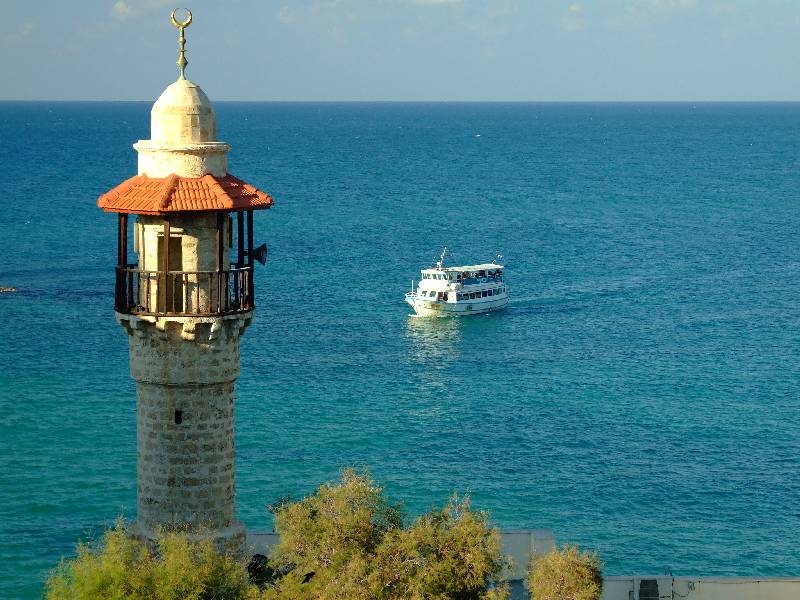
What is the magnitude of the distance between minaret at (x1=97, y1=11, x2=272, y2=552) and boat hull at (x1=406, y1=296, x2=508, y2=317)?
77.8 meters

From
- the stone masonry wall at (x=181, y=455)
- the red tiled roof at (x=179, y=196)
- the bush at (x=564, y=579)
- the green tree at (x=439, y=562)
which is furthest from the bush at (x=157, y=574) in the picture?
the red tiled roof at (x=179, y=196)

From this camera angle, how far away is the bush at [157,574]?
2359cm

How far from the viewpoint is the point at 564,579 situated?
24.9 meters

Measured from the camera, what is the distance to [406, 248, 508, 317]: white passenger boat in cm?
10362

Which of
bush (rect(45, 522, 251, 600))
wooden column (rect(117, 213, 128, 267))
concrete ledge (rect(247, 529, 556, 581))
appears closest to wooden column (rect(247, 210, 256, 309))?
wooden column (rect(117, 213, 128, 267))

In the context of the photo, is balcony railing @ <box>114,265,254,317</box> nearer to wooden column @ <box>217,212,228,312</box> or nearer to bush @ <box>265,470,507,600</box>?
wooden column @ <box>217,212,228,312</box>

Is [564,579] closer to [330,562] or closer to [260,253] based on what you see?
[330,562]

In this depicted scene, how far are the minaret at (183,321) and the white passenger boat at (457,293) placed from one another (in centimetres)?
7792

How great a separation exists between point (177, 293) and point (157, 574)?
460 centimetres

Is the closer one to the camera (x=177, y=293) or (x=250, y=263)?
(x=177, y=293)

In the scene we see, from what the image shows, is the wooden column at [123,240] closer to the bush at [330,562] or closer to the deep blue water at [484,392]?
the bush at [330,562]

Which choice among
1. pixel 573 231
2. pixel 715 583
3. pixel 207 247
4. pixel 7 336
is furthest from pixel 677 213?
pixel 207 247

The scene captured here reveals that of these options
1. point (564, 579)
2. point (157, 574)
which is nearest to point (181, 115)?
point (157, 574)

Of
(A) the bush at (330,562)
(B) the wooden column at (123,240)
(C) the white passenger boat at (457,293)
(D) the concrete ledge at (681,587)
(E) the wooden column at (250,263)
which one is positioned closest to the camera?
(A) the bush at (330,562)
